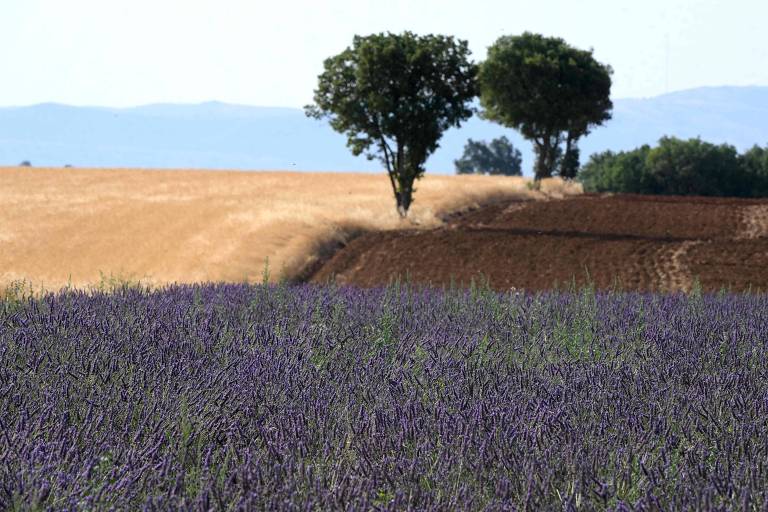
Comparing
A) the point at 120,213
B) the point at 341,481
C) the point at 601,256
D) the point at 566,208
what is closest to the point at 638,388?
the point at 341,481

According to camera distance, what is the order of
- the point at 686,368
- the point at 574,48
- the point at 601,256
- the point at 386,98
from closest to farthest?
the point at 686,368, the point at 601,256, the point at 386,98, the point at 574,48

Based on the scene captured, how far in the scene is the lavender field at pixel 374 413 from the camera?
11.3 ft

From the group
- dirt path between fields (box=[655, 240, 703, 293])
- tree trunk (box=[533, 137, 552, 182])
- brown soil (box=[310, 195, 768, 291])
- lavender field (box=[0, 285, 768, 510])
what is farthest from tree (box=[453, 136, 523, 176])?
lavender field (box=[0, 285, 768, 510])

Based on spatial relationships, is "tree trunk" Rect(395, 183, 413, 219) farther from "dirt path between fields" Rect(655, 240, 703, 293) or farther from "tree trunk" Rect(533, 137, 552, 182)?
"tree trunk" Rect(533, 137, 552, 182)

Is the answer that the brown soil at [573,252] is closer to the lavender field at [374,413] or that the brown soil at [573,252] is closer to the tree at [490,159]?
the lavender field at [374,413]

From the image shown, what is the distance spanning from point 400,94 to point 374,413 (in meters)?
26.8

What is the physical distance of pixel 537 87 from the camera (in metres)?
46.8

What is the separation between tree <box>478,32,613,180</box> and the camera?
4697 cm

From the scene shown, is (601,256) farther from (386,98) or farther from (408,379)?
(408,379)

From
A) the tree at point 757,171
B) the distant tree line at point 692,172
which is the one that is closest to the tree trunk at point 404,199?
the distant tree line at point 692,172

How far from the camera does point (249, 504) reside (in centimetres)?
307

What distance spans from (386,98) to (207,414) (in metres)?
26.1

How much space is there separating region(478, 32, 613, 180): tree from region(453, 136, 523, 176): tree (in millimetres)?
60818

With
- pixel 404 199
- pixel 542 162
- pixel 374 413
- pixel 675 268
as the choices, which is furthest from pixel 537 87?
pixel 374 413
